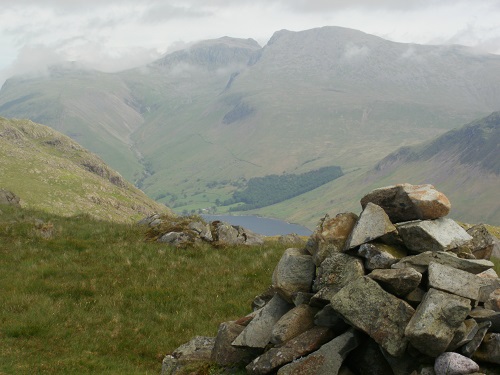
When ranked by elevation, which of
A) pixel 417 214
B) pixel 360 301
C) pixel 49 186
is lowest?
pixel 49 186

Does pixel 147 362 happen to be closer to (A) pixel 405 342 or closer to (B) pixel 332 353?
(B) pixel 332 353

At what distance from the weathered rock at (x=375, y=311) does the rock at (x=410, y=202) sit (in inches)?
124

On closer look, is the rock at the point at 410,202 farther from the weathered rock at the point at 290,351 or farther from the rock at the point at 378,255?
the weathered rock at the point at 290,351

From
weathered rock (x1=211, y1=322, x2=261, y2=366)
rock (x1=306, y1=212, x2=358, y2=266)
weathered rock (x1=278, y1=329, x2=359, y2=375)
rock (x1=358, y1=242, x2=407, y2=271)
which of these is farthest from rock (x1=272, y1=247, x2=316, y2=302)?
weathered rock (x1=278, y1=329, x2=359, y2=375)

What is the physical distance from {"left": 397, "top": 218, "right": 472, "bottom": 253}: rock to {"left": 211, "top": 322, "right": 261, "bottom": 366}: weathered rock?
475 cm

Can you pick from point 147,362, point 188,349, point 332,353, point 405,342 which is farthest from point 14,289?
point 405,342

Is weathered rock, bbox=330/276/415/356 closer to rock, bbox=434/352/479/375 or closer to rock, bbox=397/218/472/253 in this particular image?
rock, bbox=434/352/479/375

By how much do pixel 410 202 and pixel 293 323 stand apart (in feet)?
15.1

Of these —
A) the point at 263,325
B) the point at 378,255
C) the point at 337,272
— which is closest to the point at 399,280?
the point at 378,255

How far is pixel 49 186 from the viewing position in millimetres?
193000

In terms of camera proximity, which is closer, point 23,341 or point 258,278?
point 23,341

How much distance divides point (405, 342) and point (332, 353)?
1.53 m

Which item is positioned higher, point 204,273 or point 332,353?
point 332,353

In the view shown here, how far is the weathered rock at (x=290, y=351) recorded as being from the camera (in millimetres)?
10172
